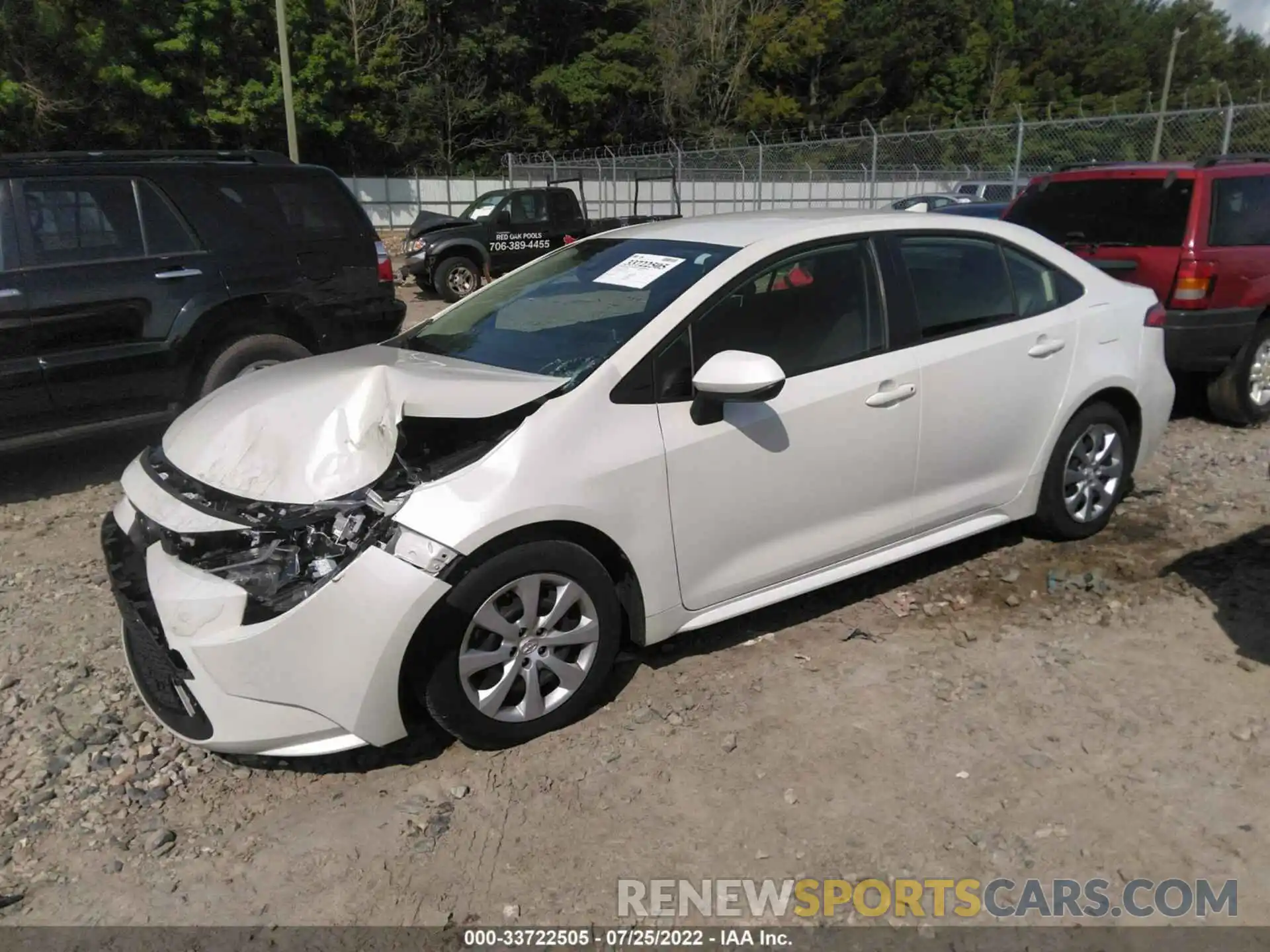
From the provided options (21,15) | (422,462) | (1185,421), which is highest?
(21,15)

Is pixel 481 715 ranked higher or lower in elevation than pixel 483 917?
higher

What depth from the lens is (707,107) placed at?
167 ft

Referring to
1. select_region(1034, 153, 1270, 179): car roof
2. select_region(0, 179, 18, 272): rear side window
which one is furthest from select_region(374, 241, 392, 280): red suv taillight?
select_region(1034, 153, 1270, 179): car roof

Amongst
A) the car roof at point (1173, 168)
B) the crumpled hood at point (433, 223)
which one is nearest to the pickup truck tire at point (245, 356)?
the car roof at point (1173, 168)

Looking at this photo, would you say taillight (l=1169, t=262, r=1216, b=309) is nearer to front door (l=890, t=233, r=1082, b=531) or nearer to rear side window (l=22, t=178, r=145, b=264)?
front door (l=890, t=233, r=1082, b=531)

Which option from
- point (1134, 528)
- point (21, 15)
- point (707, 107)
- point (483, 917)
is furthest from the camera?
point (707, 107)

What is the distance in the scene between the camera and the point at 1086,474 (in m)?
4.64

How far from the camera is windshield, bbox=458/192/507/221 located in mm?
16672

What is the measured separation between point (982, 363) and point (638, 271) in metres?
1.49

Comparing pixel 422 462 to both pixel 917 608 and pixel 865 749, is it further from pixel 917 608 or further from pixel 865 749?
pixel 917 608

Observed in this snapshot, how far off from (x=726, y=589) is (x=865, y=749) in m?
0.72

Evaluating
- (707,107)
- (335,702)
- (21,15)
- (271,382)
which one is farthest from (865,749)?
(707,107)

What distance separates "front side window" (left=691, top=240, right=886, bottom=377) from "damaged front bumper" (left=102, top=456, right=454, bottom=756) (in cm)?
130

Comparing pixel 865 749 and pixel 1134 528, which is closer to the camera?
pixel 865 749
